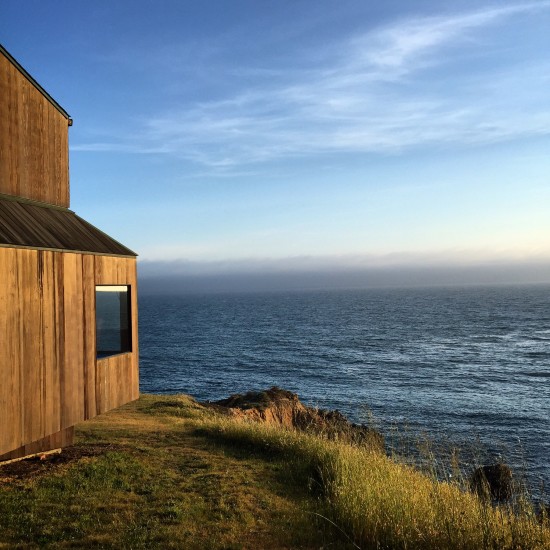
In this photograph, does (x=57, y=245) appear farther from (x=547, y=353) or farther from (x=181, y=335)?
(x=181, y=335)

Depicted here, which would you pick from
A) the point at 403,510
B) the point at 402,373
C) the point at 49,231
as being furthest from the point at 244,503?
the point at 402,373

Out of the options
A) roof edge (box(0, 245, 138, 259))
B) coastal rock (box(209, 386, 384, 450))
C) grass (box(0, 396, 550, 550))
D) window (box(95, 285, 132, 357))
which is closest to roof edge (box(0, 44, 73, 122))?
roof edge (box(0, 245, 138, 259))

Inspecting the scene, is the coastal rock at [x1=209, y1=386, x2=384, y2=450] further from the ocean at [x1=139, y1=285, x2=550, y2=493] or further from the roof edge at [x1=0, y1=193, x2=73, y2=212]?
the roof edge at [x1=0, y1=193, x2=73, y2=212]

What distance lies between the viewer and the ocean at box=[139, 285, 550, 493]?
2661 centimetres

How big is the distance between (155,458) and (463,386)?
99.8 feet

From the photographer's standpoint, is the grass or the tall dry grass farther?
the grass

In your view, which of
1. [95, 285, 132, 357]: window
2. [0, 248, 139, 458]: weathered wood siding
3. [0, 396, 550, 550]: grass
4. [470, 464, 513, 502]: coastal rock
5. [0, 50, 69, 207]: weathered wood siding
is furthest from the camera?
[470, 464, 513, 502]: coastal rock

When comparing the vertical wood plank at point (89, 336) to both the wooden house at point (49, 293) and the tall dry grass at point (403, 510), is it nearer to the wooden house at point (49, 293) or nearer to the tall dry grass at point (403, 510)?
the wooden house at point (49, 293)

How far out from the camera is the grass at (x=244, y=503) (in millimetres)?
7488

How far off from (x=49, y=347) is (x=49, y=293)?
0.95m

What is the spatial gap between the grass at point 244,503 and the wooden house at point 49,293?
4.31ft

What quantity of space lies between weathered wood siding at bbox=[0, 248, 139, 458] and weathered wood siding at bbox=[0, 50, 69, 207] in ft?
6.21

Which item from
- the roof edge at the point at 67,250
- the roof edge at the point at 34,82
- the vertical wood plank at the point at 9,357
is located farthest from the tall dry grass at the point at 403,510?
the roof edge at the point at 34,82

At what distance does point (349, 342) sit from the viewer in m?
62.7
